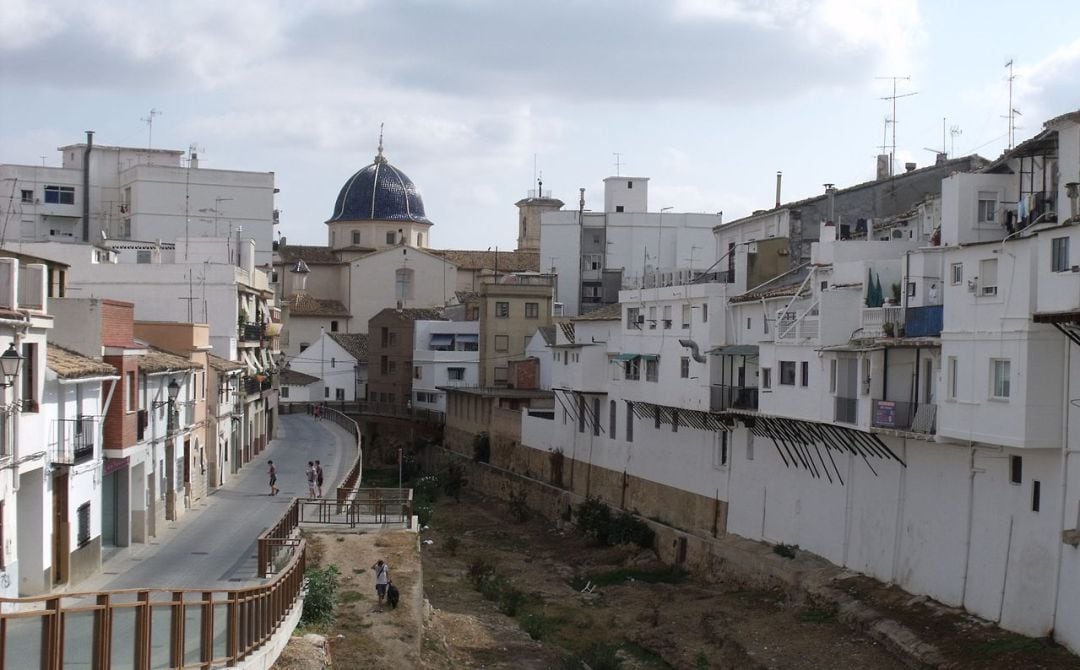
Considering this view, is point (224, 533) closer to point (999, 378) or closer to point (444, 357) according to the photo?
point (999, 378)

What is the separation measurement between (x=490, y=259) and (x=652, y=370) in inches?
2157

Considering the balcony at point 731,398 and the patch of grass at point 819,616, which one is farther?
the balcony at point 731,398

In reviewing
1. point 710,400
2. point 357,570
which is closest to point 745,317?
point 710,400

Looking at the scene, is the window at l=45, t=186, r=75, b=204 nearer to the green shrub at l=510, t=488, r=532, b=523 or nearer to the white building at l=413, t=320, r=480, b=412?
the white building at l=413, t=320, r=480, b=412

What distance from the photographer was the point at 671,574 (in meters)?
42.1

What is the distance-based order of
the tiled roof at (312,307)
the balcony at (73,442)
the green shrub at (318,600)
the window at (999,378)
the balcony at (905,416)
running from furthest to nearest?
the tiled roof at (312,307) < the balcony at (905,416) < the window at (999,378) < the balcony at (73,442) < the green shrub at (318,600)

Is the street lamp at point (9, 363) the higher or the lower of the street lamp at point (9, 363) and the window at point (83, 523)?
the higher

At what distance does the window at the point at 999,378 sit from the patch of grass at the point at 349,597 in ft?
44.0

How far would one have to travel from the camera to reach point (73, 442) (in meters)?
27.1

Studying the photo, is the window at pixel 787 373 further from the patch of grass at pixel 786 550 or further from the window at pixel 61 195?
the window at pixel 61 195

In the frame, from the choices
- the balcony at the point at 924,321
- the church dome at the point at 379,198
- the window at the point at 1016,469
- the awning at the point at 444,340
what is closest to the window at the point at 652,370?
the balcony at the point at 924,321

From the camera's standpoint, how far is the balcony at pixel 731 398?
40375 millimetres

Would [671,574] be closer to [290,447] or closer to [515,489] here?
[515,489]

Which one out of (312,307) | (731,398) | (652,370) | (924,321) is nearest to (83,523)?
(924,321)
